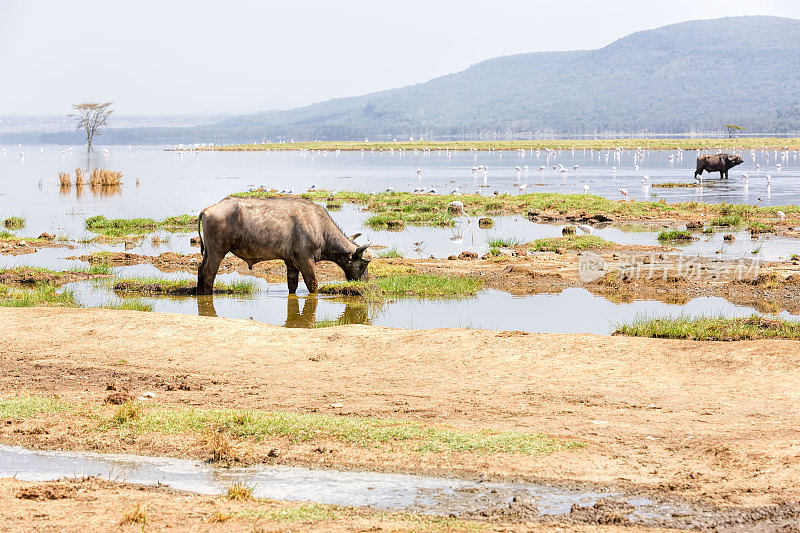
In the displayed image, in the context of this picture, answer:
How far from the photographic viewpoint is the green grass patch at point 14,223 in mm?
29205

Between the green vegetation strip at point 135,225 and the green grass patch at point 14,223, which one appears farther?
the green grass patch at point 14,223

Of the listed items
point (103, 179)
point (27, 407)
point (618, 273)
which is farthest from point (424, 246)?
point (103, 179)

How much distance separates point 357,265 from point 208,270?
303 cm

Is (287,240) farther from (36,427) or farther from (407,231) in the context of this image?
(407,231)

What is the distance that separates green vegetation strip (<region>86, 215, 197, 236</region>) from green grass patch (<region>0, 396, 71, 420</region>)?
1920 cm

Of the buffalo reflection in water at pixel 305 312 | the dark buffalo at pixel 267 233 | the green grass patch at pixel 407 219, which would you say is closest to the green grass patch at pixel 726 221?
the green grass patch at pixel 407 219

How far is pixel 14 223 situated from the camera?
2961 cm

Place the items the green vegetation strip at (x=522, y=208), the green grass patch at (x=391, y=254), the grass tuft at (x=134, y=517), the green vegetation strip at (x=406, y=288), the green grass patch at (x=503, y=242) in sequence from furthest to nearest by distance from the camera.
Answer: the green vegetation strip at (x=522, y=208)
the green grass patch at (x=503, y=242)
the green grass patch at (x=391, y=254)
the green vegetation strip at (x=406, y=288)
the grass tuft at (x=134, y=517)

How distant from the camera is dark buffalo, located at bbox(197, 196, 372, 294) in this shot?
16.3m

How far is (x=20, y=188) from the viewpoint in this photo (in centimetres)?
5091

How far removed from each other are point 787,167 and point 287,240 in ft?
206

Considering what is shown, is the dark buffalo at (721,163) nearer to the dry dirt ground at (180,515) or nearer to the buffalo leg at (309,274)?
the buffalo leg at (309,274)

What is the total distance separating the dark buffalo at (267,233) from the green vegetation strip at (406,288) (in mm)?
663

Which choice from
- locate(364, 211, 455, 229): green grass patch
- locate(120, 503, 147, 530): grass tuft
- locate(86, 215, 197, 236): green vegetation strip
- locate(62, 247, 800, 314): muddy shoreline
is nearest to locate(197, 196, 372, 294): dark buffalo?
locate(62, 247, 800, 314): muddy shoreline
